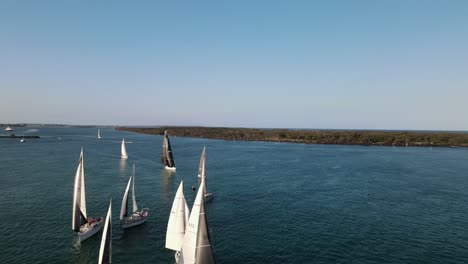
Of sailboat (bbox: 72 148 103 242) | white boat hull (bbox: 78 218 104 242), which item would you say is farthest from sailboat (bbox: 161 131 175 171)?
sailboat (bbox: 72 148 103 242)

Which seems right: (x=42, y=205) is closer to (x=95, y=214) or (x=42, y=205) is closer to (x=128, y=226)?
(x=95, y=214)

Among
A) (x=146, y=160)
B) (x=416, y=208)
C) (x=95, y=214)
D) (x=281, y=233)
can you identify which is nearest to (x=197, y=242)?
(x=281, y=233)

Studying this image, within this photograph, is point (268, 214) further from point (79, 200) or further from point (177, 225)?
point (79, 200)

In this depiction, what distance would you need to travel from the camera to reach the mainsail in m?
33.3

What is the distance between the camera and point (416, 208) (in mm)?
47500

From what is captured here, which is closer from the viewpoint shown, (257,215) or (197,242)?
(197,242)

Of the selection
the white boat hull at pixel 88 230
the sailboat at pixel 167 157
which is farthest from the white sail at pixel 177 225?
the sailboat at pixel 167 157

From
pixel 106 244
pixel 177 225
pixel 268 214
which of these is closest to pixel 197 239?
pixel 177 225

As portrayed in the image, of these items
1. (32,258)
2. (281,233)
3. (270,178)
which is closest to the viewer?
(32,258)

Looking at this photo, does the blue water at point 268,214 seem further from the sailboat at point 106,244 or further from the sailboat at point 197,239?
the sailboat at point 197,239

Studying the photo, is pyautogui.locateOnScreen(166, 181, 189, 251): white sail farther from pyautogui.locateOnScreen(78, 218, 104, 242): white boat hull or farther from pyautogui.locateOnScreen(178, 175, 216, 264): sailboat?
pyautogui.locateOnScreen(78, 218, 104, 242): white boat hull

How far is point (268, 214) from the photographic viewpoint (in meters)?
43.5

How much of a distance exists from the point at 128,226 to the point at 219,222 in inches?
457

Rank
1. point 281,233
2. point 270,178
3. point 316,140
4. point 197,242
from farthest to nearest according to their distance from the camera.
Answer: point 316,140 < point 270,178 < point 281,233 < point 197,242
